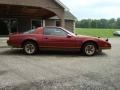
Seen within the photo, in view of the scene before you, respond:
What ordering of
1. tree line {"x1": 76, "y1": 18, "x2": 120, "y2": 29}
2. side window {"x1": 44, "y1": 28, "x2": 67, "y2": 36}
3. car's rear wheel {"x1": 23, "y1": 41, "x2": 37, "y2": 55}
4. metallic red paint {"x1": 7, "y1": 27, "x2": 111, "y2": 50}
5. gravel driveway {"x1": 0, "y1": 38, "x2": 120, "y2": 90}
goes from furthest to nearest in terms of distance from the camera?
tree line {"x1": 76, "y1": 18, "x2": 120, "y2": 29} → side window {"x1": 44, "y1": 28, "x2": 67, "y2": 36} → car's rear wheel {"x1": 23, "y1": 41, "x2": 37, "y2": 55} → metallic red paint {"x1": 7, "y1": 27, "x2": 111, "y2": 50} → gravel driveway {"x1": 0, "y1": 38, "x2": 120, "y2": 90}

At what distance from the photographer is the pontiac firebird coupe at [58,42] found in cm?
1398

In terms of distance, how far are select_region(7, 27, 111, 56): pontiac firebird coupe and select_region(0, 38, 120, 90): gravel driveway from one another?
198cm

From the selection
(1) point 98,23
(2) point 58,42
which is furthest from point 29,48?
(1) point 98,23

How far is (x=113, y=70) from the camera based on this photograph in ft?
32.6

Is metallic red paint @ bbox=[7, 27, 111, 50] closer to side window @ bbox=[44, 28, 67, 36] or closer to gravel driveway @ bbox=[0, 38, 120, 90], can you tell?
side window @ bbox=[44, 28, 67, 36]

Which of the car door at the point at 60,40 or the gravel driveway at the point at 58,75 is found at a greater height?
the car door at the point at 60,40

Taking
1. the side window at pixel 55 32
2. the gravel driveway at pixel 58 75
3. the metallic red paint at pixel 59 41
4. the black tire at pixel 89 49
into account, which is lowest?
the gravel driveway at pixel 58 75

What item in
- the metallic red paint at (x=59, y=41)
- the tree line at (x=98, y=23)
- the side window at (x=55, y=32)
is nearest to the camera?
the metallic red paint at (x=59, y=41)

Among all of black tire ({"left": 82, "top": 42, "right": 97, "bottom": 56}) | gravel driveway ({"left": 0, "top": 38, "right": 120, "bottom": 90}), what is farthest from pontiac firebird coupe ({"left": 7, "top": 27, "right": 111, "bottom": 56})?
gravel driveway ({"left": 0, "top": 38, "right": 120, "bottom": 90})

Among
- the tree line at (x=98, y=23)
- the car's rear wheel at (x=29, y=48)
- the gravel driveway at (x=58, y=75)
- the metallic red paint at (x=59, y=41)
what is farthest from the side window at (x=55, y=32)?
the tree line at (x=98, y=23)

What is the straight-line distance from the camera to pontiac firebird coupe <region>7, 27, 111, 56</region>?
1398 centimetres

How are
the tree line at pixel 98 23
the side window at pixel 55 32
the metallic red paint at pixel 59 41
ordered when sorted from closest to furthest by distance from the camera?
the metallic red paint at pixel 59 41 → the side window at pixel 55 32 → the tree line at pixel 98 23

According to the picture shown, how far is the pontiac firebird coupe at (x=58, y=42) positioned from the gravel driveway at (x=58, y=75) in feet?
6.51

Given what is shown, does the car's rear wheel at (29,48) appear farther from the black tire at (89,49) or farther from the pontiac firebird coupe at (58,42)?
the black tire at (89,49)
